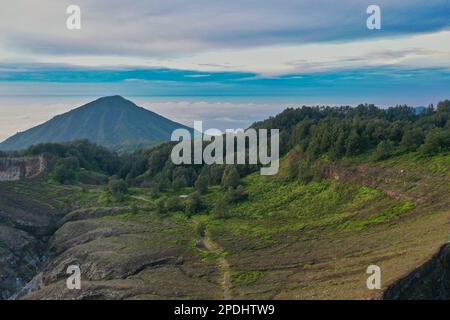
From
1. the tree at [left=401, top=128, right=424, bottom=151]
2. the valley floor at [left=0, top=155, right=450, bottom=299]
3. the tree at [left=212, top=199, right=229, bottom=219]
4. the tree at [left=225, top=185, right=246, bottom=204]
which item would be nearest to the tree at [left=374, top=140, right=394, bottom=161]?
the valley floor at [left=0, top=155, right=450, bottom=299]

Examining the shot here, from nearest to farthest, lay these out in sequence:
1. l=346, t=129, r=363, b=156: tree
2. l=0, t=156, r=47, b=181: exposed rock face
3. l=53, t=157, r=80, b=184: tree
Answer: l=346, t=129, r=363, b=156: tree, l=53, t=157, r=80, b=184: tree, l=0, t=156, r=47, b=181: exposed rock face

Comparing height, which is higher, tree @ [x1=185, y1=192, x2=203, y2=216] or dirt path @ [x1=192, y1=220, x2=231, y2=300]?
tree @ [x1=185, y1=192, x2=203, y2=216]

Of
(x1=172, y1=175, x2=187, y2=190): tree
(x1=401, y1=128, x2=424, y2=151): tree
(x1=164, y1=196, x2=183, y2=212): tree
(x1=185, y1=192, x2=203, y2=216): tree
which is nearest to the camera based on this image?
(x1=401, y1=128, x2=424, y2=151): tree

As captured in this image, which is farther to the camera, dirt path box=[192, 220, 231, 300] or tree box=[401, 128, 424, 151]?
tree box=[401, 128, 424, 151]

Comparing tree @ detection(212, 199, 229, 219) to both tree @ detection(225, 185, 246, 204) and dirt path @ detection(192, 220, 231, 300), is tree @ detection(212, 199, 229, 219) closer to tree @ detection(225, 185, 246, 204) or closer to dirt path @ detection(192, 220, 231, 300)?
tree @ detection(225, 185, 246, 204)

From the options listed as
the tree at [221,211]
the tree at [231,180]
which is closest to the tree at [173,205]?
the tree at [221,211]

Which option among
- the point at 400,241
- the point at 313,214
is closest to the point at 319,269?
the point at 400,241
